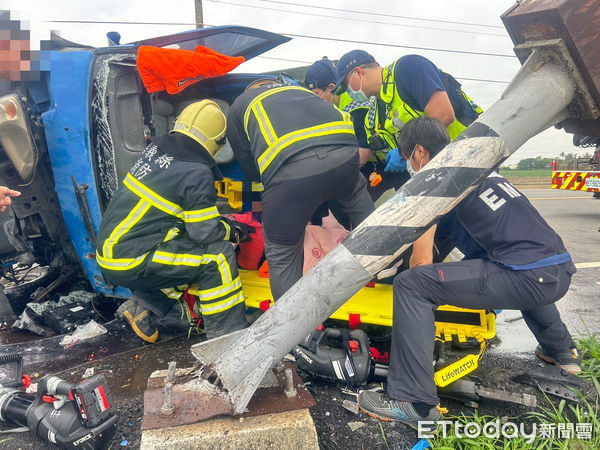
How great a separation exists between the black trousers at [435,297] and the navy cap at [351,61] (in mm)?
1702

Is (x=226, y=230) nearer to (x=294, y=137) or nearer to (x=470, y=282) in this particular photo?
(x=294, y=137)

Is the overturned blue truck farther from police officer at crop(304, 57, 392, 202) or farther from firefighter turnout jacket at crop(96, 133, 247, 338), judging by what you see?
police officer at crop(304, 57, 392, 202)

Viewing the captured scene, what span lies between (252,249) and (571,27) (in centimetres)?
228

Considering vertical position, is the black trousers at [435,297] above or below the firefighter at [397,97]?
below

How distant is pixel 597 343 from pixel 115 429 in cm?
290

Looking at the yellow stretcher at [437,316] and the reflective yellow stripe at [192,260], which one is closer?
the yellow stretcher at [437,316]

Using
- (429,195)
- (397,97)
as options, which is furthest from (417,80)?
(429,195)

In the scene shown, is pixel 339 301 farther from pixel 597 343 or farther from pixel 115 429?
pixel 597 343

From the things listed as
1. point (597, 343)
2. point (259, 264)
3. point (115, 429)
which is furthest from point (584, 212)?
point (115, 429)

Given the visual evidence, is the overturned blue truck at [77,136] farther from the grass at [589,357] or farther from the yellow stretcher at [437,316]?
the grass at [589,357]

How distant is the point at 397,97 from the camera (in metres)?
2.83

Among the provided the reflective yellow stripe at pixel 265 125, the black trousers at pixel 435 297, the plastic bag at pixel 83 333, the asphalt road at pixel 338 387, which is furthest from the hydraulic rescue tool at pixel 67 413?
the reflective yellow stripe at pixel 265 125

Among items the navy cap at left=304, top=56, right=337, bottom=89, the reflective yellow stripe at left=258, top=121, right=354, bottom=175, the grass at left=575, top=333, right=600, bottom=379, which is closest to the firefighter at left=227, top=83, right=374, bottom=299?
the reflective yellow stripe at left=258, top=121, right=354, bottom=175

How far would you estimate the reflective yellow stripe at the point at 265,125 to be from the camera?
2248 mm
